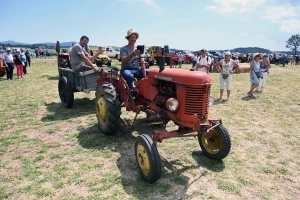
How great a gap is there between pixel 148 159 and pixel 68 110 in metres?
4.25

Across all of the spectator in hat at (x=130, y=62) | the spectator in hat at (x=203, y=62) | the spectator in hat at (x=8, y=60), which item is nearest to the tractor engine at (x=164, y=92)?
the spectator in hat at (x=130, y=62)

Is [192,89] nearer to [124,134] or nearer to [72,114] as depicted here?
[124,134]

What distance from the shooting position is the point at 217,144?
12.2 ft

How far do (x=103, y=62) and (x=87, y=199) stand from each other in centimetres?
1670

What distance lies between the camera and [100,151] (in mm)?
4043

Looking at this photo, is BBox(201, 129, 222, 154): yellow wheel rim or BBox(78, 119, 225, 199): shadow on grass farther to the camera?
BBox(201, 129, 222, 154): yellow wheel rim

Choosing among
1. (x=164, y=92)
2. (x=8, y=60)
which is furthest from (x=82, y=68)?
(x=8, y=60)

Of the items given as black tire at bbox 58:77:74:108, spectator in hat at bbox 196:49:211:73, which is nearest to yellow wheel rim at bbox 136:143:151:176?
black tire at bbox 58:77:74:108

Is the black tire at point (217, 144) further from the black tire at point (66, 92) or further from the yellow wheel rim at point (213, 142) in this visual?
the black tire at point (66, 92)

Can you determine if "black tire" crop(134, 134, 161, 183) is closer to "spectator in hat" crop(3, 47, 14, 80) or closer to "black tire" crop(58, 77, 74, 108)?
"black tire" crop(58, 77, 74, 108)

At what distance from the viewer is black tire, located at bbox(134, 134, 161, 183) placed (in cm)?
291

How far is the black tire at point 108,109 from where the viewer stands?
13.9 ft

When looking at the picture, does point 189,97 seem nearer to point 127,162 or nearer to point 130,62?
point 127,162

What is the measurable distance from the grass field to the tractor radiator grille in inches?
37.0
